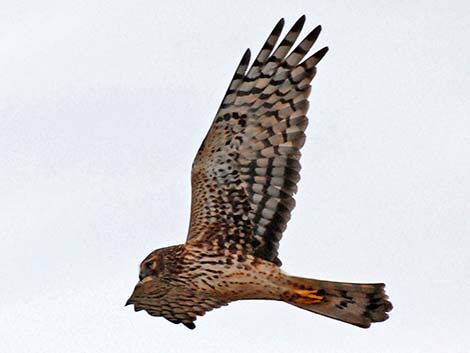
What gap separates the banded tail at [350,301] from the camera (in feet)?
43.6

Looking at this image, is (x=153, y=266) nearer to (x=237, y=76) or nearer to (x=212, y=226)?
(x=212, y=226)

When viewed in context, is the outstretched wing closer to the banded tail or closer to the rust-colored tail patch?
the rust-colored tail patch

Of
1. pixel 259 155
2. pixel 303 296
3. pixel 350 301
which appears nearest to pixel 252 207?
pixel 259 155

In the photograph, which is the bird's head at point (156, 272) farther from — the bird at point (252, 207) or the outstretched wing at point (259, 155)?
the outstretched wing at point (259, 155)

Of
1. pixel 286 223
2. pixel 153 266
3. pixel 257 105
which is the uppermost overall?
pixel 257 105

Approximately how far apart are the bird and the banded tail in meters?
0.01

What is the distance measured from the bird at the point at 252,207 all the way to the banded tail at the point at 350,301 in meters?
0.01

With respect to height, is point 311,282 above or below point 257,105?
below

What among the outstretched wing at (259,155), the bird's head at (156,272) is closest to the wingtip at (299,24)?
the outstretched wing at (259,155)

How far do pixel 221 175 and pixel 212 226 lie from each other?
1.94ft

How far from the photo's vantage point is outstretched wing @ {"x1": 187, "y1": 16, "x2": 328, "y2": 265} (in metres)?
13.5

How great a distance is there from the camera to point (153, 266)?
13516 millimetres

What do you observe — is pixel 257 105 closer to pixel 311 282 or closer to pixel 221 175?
pixel 221 175

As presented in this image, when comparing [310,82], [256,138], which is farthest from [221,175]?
[310,82]
